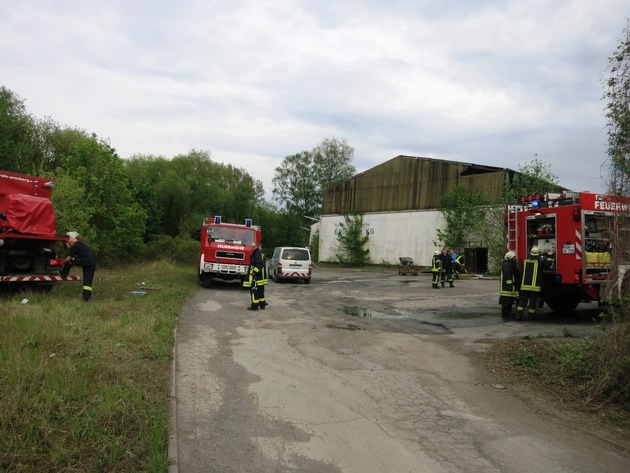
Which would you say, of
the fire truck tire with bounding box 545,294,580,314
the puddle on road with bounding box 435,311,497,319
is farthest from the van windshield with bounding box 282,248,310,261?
the fire truck tire with bounding box 545,294,580,314

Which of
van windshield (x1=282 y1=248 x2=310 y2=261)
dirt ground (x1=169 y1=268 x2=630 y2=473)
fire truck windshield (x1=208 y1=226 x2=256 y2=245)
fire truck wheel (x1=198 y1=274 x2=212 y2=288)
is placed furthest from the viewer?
van windshield (x1=282 y1=248 x2=310 y2=261)

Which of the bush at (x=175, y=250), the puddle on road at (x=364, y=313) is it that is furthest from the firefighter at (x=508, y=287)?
the bush at (x=175, y=250)

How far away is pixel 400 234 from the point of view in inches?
1598

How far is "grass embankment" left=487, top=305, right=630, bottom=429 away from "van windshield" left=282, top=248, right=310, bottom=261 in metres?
15.3

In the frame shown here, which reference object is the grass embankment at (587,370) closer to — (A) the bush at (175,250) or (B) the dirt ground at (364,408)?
(B) the dirt ground at (364,408)

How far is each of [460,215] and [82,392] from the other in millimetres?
32542

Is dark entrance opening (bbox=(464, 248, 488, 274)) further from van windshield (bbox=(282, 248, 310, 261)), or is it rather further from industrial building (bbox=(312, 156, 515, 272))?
van windshield (bbox=(282, 248, 310, 261))

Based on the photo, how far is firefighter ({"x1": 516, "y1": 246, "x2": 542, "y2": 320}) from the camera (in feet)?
35.2

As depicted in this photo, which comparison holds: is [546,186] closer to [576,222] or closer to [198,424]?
[576,222]

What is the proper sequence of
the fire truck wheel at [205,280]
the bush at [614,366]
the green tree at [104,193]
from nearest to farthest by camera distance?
the bush at [614,366] < the fire truck wheel at [205,280] < the green tree at [104,193]

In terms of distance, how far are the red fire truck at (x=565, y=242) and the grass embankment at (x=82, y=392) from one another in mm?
8129

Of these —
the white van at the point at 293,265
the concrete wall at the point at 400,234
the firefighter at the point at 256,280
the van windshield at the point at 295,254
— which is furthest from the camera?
the concrete wall at the point at 400,234

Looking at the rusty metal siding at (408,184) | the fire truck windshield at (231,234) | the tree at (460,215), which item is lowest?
the fire truck windshield at (231,234)

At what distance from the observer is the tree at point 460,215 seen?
3394 centimetres
